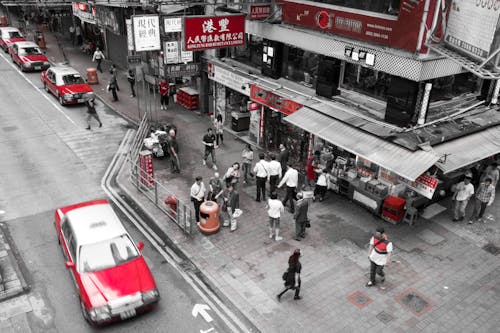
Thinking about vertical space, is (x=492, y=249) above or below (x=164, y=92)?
below

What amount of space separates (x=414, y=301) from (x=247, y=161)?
26.7 ft

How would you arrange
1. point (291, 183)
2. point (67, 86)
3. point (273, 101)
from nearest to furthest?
point (291, 183) < point (273, 101) < point (67, 86)

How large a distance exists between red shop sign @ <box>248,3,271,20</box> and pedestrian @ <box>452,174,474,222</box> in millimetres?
9885

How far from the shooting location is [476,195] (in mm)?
15328

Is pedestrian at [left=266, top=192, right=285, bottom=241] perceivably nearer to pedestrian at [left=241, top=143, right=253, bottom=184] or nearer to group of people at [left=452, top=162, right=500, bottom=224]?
pedestrian at [left=241, top=143, right=253, bottom=184]

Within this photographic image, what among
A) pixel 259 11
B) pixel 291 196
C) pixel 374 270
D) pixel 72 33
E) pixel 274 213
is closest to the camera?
pixel 374 270

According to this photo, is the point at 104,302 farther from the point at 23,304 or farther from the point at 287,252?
the point at 287,252

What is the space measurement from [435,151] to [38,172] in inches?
578

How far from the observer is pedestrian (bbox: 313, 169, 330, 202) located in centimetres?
1603

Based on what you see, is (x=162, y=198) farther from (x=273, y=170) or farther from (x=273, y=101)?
(x=273, y=101)

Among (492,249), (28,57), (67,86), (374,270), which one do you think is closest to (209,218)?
(374,270)

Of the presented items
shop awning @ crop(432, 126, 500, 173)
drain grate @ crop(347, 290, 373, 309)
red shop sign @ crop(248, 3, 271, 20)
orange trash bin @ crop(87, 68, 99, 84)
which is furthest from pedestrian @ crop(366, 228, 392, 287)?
orange trash bin @ crop(87, 68, 99, 84)

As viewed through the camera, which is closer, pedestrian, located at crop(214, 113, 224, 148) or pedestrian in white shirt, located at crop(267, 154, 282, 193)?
pedestrian in white shirt, located at crop(267, 154, 282, 193)

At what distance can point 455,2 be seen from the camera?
41.3 feet
